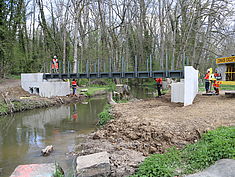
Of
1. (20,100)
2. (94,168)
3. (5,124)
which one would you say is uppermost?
(20,100)

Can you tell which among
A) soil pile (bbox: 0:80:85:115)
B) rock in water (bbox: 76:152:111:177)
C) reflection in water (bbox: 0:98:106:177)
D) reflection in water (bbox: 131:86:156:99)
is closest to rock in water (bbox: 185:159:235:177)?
rock in water (bbox: 76:152:111:177)

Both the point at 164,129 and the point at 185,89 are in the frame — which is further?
the point at 185,89

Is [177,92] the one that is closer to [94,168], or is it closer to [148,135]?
[148,135]

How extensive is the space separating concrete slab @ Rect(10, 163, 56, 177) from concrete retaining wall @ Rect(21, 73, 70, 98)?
15.2 meters

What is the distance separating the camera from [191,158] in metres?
5.72

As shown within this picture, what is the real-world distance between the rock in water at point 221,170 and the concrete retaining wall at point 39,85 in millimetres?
17871

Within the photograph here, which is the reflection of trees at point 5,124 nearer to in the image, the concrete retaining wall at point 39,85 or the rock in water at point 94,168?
the concrete retaining wall at point 39,85

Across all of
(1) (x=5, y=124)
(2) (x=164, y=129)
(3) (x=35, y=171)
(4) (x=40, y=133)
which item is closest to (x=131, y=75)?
(4) (x=40, y=133)

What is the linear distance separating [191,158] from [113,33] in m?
25.2

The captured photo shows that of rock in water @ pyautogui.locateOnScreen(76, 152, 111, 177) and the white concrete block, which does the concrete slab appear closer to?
rock in water @ pyautogui.locateOnScreen(76, 152, 111, 177)

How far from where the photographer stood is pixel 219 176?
456cm

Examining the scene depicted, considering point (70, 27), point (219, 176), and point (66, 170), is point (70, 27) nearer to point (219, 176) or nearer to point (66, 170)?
point (66, 170)

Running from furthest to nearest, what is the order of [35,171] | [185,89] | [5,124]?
[5,124] → [185,89] → [35,171]

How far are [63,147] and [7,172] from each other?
7.78 ft
